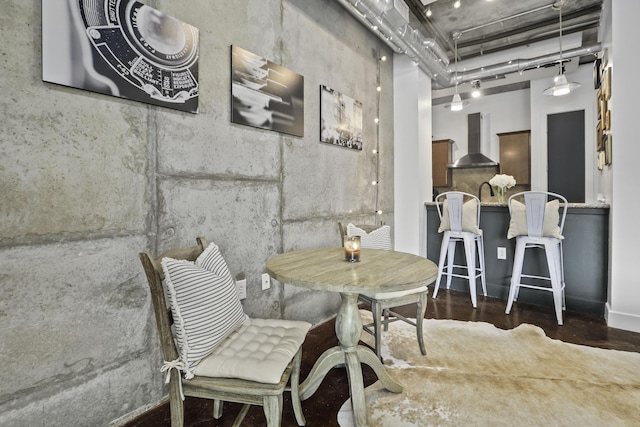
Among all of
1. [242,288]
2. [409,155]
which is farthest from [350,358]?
[409,155]

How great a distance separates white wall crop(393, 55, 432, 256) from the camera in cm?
405

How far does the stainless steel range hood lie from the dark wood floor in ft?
11.1

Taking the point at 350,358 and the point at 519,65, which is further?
the point at 519,65

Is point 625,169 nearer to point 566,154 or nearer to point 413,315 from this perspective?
point 413,315

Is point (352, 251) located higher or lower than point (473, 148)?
lower

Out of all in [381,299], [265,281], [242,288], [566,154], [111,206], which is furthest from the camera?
[566,154]

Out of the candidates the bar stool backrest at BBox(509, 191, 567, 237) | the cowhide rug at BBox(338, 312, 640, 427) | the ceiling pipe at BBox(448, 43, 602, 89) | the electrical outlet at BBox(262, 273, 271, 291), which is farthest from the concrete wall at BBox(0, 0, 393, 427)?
the ceiling pipe at BBox(448, 43, 602, 89)

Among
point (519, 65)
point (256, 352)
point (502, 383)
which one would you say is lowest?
point (502, 383)

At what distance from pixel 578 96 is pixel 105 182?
22.1 ft

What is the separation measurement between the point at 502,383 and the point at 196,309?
1.84 m

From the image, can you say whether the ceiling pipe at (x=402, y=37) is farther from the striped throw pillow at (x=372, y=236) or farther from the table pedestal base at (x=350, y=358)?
the table pedestal base at (x=350, y=358)

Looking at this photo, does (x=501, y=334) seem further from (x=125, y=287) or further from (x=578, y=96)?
(x=578, y=96)

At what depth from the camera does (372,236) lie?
2605mm

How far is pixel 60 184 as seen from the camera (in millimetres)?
1412
